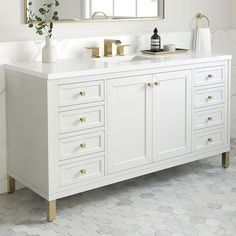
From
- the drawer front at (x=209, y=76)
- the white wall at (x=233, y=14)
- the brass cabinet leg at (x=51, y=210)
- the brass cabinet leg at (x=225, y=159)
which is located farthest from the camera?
the white wall at (x=233, y=14)

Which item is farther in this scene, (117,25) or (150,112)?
(117,25)

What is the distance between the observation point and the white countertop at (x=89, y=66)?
2943mm

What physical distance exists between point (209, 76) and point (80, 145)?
1120mm

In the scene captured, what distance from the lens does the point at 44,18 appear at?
135 inches

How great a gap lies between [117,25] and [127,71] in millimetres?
731

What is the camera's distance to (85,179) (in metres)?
3.12

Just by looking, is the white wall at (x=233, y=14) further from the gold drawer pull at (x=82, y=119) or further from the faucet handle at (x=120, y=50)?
the gold drawer pull at (x=82, y=119)

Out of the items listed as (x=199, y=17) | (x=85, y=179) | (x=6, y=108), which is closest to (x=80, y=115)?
(x=85, y=179)

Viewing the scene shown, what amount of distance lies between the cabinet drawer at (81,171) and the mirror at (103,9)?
0.96 metres

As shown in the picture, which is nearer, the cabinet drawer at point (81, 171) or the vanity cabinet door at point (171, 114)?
the cabinet drawer at point (81, 171)

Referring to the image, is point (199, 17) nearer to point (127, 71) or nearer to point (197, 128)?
point (197, 128)

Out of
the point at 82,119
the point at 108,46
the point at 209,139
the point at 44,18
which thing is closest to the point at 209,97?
the point at 209,139

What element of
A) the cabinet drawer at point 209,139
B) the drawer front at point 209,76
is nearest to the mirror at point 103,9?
the drawer front at point 209,76

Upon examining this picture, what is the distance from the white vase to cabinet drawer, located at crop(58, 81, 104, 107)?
0.40 meters
